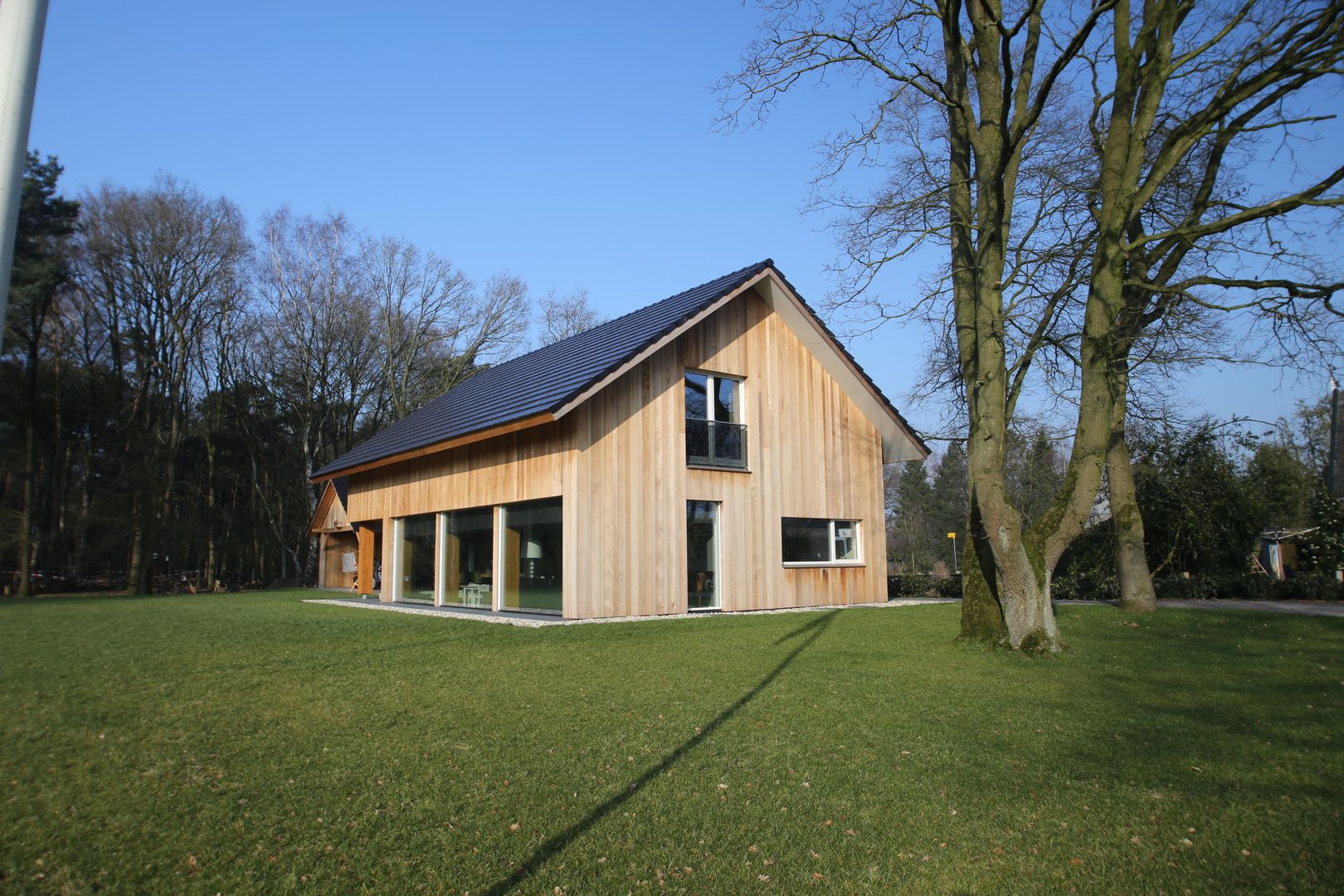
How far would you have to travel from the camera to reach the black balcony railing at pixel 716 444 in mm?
15789

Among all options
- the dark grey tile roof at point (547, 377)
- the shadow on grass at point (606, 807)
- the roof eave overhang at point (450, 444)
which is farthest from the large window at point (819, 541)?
the shadow on grass at point (606, 807)

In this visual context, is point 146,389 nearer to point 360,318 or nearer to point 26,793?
point 360,318

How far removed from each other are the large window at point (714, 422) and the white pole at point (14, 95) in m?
13.5

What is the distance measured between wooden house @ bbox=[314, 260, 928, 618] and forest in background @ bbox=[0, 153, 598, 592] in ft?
48.2

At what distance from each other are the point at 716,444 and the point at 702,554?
85.1 inches

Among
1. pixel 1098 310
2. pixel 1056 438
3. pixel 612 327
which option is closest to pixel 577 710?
pixel 1098 310

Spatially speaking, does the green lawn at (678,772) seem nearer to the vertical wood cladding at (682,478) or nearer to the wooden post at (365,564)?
the vertical wood cladding at (682,478)

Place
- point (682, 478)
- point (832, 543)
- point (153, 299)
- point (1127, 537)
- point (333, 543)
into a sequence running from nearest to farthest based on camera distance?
point (1127, 537) < point (682, 478) < point (832, 543) < point (153, 299) < point (333, 543)

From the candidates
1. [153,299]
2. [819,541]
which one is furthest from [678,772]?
[153,299]

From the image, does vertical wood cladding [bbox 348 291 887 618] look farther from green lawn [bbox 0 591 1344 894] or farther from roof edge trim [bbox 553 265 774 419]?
green lawn [bbox 0 591 1344 894]

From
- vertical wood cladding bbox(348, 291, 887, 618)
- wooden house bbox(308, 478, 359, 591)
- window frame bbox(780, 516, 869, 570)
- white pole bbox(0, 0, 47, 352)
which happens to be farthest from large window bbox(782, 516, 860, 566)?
wooden house bbox(308, 478, 359, 591)

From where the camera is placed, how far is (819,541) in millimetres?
17703

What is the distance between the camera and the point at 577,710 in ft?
22.1

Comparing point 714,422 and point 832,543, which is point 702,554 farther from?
point 832,543
